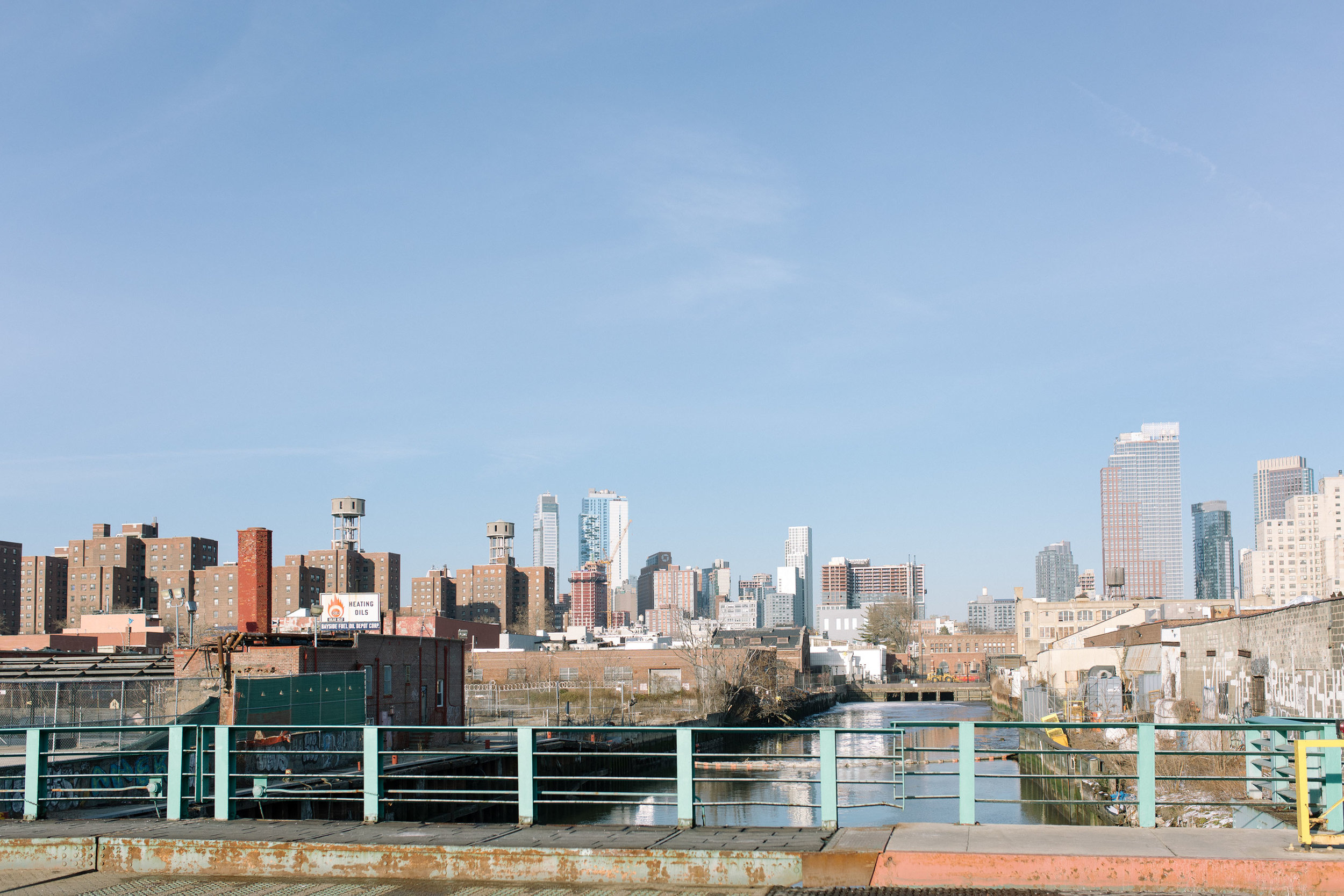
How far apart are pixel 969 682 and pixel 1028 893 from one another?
160 meters

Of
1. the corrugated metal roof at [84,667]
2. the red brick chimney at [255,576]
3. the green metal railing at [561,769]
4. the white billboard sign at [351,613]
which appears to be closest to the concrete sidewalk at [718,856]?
the green metal railing at [561,769]

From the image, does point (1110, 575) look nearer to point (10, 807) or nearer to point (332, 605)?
point (332, 605)

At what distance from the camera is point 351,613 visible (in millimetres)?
58375

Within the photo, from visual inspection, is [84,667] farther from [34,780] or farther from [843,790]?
[34,780]

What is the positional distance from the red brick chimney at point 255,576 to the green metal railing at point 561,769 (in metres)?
6.96

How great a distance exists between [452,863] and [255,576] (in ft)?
122

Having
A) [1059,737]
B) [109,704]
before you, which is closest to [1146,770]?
[109,704]

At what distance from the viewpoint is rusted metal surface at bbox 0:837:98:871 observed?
40.0 feet

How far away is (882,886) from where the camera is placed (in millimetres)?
10172

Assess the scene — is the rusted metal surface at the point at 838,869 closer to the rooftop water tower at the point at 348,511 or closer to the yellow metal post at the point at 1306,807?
the yellow metal post at the point at 1306,807

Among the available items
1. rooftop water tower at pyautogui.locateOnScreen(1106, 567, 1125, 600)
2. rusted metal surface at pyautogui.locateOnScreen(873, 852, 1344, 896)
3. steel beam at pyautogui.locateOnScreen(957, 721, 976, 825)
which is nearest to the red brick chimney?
steel beam at pyautogui.locateOnScreen(957, 721, 976, 825)

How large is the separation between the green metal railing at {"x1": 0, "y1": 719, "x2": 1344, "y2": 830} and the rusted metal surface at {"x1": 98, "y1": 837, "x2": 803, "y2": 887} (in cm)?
64

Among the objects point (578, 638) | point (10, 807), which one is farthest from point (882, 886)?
point (578, 638)

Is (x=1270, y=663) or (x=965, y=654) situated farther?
(x=965, y=654)
